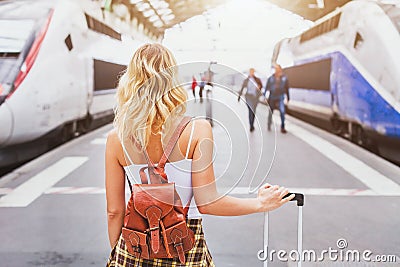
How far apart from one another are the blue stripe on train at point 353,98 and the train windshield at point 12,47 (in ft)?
4.32

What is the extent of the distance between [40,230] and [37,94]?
25.9 inches

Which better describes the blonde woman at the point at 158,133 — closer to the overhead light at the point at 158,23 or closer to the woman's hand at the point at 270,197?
the woman's hand at the point at 270,197

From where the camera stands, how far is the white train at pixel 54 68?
2326 millimetres

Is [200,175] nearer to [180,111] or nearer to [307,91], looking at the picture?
[180,111]

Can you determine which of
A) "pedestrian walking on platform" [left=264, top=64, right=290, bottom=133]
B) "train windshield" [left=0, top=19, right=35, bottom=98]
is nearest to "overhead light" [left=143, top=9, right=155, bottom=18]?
"train windshield" [left=0, top=19, right=35, bottom=98]

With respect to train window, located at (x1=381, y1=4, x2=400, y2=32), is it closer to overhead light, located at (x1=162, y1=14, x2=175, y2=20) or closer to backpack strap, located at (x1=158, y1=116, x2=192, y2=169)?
overhead light, located at (x1=162, y1=14, x2=175, y2=20)

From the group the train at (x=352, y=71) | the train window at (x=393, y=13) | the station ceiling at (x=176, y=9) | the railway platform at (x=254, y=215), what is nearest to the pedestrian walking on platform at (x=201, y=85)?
the railway platform at (x=254, y=215)

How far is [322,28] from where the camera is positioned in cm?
243

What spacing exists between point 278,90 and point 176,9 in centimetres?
63

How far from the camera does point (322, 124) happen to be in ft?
8.36

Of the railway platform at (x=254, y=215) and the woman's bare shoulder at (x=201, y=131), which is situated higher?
the woman's bare shoulder at (x=201, y=131)

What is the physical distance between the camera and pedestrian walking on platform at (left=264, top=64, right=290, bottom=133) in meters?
2.39

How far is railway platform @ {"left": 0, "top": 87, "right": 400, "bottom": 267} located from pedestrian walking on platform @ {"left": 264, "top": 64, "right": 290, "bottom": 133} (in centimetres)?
7

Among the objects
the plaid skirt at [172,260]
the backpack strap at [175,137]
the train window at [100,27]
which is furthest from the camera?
the train window at [100,27]
